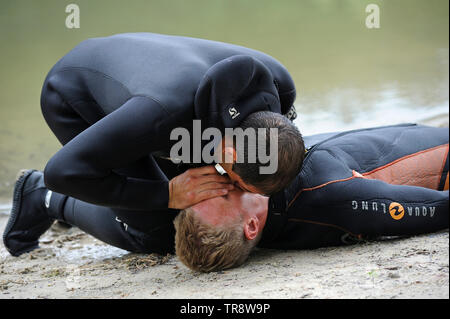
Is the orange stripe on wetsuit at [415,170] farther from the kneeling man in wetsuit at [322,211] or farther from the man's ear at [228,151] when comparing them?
the man's ear at [228,151]

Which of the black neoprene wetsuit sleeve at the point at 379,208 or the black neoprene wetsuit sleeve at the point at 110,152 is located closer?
the black neoprene wetsuit sleeve at the point at 110,152

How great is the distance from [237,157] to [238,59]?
0.31 m

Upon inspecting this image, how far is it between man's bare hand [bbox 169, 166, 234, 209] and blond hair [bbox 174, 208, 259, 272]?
0.04 m

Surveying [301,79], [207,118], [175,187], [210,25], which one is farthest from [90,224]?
[210,25]

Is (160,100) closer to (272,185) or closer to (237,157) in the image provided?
(237,157)

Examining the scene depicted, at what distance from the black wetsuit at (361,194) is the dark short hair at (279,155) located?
0.27 metres

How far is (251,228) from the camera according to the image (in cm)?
200

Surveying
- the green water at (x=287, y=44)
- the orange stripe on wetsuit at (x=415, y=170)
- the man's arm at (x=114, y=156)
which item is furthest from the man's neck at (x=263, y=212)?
the green water at (x=287, y=44)

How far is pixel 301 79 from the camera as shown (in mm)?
5512

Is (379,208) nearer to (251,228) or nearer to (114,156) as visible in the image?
(251,228)

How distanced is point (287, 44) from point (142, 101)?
4969 millimetres

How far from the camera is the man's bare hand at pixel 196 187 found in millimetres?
1924

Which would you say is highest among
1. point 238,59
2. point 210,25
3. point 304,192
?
point 210,25

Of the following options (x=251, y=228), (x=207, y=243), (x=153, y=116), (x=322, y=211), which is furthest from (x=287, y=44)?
(x=153, y=116)
